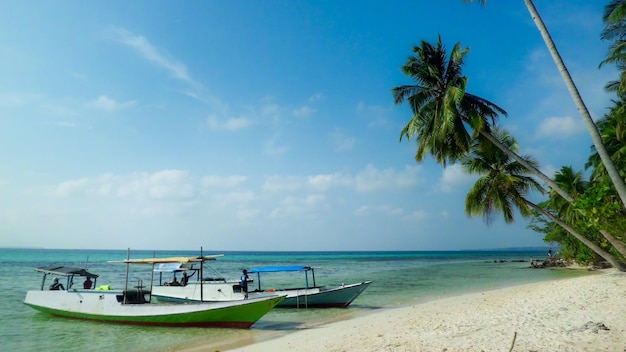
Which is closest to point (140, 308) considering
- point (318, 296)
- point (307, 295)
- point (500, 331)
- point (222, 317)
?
point (222, 317)

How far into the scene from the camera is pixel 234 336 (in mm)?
13273

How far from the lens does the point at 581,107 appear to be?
33.7 ft

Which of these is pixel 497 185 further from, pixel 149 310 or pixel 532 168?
pixel 149 310

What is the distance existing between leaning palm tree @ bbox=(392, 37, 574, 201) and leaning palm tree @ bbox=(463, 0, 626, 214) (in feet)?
A: 15.4

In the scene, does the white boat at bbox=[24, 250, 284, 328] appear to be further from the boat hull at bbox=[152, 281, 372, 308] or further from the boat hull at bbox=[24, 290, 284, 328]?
the boat hull at bbox=[152, 281, 372, 308]

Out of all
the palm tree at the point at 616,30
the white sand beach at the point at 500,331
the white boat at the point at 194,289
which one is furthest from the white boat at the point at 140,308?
the palm tree at the point at 616,30

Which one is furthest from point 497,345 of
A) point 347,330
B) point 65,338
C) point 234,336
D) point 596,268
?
point 596,268

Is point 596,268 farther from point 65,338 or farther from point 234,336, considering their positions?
point 65,338

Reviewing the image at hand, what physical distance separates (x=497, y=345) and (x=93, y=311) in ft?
52.0

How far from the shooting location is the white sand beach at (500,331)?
757cm

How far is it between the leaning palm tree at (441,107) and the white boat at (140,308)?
998 centimetres

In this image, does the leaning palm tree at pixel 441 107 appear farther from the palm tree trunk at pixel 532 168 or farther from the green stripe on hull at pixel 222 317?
the green stripe on hull at pixel 222 317

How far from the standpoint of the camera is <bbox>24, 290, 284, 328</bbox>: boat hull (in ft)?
46.0

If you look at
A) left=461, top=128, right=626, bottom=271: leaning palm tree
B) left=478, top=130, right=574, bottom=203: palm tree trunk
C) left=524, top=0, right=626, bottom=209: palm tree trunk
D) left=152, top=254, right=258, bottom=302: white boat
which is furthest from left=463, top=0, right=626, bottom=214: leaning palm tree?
left=152, top=254, right=258, bottom=302: white boat
